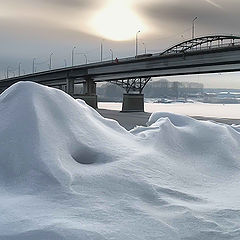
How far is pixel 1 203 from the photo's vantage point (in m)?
4.44

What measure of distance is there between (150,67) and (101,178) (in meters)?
55.5

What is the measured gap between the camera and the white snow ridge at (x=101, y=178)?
13.1ft

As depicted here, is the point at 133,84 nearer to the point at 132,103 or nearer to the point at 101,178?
the point at 132,103

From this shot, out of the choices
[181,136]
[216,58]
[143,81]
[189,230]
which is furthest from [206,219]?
[143,81]

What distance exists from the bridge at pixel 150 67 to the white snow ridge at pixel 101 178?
41628 millimetres

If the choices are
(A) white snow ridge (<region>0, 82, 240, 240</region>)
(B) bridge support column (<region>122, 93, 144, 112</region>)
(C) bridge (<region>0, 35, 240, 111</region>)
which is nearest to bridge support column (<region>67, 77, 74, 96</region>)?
(C) bridge (<region>0, 35, 240, 111</region>)

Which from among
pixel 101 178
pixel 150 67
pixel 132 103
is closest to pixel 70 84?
pixel 132 103

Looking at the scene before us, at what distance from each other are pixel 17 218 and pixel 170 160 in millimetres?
3495

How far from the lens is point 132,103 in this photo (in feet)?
241

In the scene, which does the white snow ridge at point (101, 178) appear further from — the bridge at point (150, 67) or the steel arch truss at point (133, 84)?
the steel arch truss at point (133, 84)

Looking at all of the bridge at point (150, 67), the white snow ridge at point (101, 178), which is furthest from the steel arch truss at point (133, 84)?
the white snow ridge at point (101, 178)

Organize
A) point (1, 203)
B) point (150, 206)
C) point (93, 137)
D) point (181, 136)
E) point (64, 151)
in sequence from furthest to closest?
1. point (181, 136)
2. point (93, 137)
3. point (64, 151)
4. point (150, 206)
5. point (1, 203)

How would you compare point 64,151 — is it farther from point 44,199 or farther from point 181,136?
point 181,136

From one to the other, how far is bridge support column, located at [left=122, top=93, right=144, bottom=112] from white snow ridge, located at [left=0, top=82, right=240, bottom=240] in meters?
64.7
